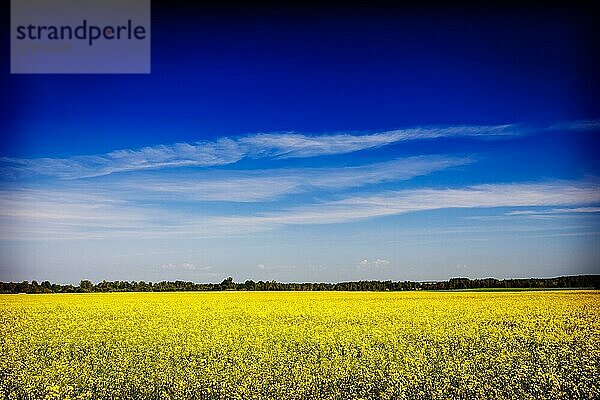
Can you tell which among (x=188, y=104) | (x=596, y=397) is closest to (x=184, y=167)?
(x=188, y=104)

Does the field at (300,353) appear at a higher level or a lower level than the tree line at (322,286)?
lower

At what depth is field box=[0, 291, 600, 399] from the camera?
13.9ft

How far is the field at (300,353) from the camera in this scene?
425cm

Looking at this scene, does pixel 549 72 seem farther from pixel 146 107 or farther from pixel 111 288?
pixel 111 288

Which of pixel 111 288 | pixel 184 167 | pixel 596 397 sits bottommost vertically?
pixel 596 397

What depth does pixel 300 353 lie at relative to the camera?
15.9ft

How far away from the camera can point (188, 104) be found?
5.51 m

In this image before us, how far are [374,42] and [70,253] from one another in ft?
10.3

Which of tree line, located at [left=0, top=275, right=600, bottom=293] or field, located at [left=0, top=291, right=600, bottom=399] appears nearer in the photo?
field, located at [left=0, top=291, right=600, bottom=399]

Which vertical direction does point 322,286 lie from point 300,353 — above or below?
above

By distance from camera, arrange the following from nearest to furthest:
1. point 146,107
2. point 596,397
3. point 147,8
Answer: point 596,397, point 147,8, point 146,107

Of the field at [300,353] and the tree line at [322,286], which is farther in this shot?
the tree line at [322,286]

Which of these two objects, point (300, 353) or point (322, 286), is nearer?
point (300, 353)

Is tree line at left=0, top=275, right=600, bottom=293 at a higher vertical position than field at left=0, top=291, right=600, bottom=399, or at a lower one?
higher
